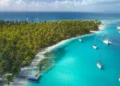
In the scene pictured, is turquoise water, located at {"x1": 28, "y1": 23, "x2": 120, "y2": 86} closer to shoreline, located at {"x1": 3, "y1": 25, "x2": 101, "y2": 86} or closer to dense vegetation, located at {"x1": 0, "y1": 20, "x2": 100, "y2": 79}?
shoreline, located at {"x1": 3, "y1": 25, "x2": 101, "y2": 86}

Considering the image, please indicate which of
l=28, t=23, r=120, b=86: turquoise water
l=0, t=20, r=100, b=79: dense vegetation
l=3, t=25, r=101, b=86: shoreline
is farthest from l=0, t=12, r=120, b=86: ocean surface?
l=0, t=20, r=100, b=79: dense vegetation

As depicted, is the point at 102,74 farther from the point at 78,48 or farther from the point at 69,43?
the point at 69,43

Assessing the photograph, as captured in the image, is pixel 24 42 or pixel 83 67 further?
pixel 24 42

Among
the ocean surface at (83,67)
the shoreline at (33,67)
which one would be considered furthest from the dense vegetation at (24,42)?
the ocean surface at (83,67)

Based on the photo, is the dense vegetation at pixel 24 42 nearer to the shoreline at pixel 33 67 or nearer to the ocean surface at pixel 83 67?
the shoreline at pixel 33 67

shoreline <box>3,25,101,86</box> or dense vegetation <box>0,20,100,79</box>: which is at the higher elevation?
dense vegetation <box>0,20,100,79</box>

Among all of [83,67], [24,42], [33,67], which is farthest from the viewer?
[24,42]

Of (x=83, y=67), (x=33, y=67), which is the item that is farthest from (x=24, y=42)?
(x=83, y=67)

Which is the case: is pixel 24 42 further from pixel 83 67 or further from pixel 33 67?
pixel 83 67
